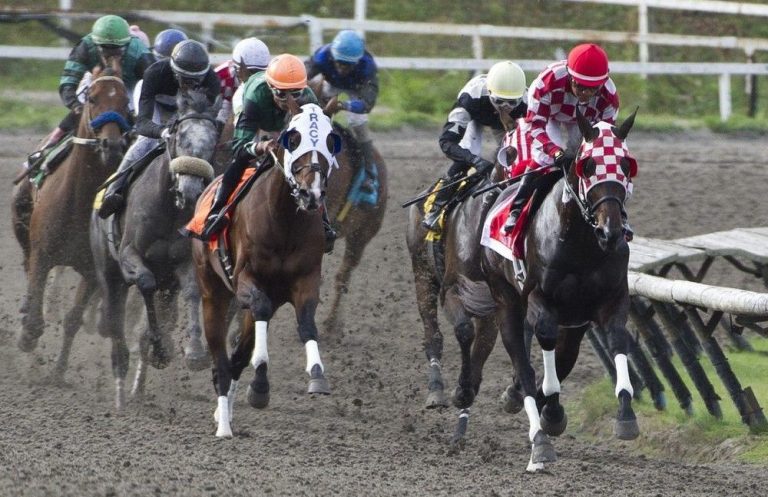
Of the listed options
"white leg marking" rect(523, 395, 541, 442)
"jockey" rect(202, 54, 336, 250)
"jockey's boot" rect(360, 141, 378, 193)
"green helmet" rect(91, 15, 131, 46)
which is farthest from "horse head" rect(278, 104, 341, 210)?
"jockey's boot" rect(360, 141, 378, 193)

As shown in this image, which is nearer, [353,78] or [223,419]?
[223,419]

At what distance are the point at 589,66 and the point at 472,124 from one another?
2.04 meters

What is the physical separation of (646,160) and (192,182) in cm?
749

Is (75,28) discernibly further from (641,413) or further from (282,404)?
(641,413)

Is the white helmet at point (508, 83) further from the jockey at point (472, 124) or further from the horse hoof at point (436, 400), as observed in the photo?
the horse hoof at point (436, 400)

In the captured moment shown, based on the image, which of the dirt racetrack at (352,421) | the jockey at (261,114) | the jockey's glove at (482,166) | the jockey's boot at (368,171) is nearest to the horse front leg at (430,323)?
the dirt racetrack at (352,421)

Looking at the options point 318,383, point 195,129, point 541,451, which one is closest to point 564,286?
point 541,451

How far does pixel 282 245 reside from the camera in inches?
306

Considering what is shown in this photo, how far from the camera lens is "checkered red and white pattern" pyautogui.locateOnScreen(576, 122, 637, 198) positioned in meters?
6.65

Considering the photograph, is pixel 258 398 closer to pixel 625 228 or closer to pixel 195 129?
pixel 195 129

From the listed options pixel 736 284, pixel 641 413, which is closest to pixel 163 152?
pixel 641 413

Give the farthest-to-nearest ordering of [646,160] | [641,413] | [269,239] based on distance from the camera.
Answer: [646,160] < [641,413] < [269,239]

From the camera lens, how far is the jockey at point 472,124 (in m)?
8.84

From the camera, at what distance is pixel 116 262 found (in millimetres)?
9867
